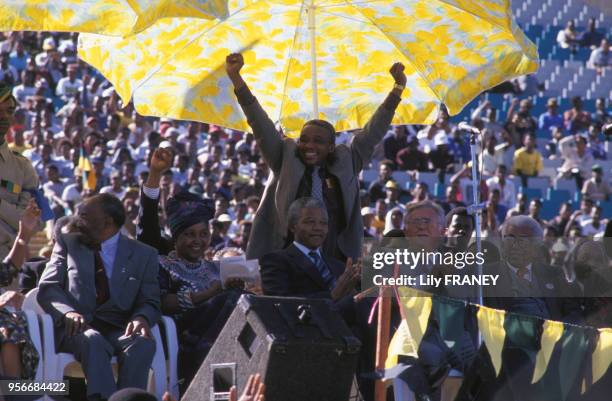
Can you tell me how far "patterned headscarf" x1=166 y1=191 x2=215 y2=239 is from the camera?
27.0ft

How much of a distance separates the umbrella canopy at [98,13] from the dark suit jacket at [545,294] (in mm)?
2214

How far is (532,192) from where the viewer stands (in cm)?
2059

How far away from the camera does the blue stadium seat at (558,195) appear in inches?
805

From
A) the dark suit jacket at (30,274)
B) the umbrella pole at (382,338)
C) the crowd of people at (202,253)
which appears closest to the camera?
the umbrella pole at (382,338)

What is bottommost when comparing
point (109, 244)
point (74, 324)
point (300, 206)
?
point (74, 324)

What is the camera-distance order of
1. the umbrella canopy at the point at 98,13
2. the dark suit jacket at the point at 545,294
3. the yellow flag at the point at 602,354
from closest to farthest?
the yellow flag at the point at 602,354 → the umbrella canopy at the point at 98,13 → the dark suit jacket at the point at 545,294

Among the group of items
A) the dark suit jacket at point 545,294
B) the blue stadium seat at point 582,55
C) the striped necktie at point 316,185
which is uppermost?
the blue stadium seat at point 582,55

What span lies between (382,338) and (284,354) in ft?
3.06

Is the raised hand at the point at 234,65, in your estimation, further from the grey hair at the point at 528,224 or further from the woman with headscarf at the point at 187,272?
the grey hair at the point at 528,224

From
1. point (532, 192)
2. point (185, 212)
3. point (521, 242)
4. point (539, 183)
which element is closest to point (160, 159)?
point (185, 212)

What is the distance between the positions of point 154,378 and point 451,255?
1.85 meters

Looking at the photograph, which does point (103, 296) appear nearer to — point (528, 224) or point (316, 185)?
point (316, 185)

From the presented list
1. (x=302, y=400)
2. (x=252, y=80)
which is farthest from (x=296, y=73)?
(x=302, y=400)

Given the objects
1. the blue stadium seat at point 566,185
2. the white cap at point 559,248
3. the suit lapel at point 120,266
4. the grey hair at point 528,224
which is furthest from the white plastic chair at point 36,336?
the blue stadium seat at point 566,185
